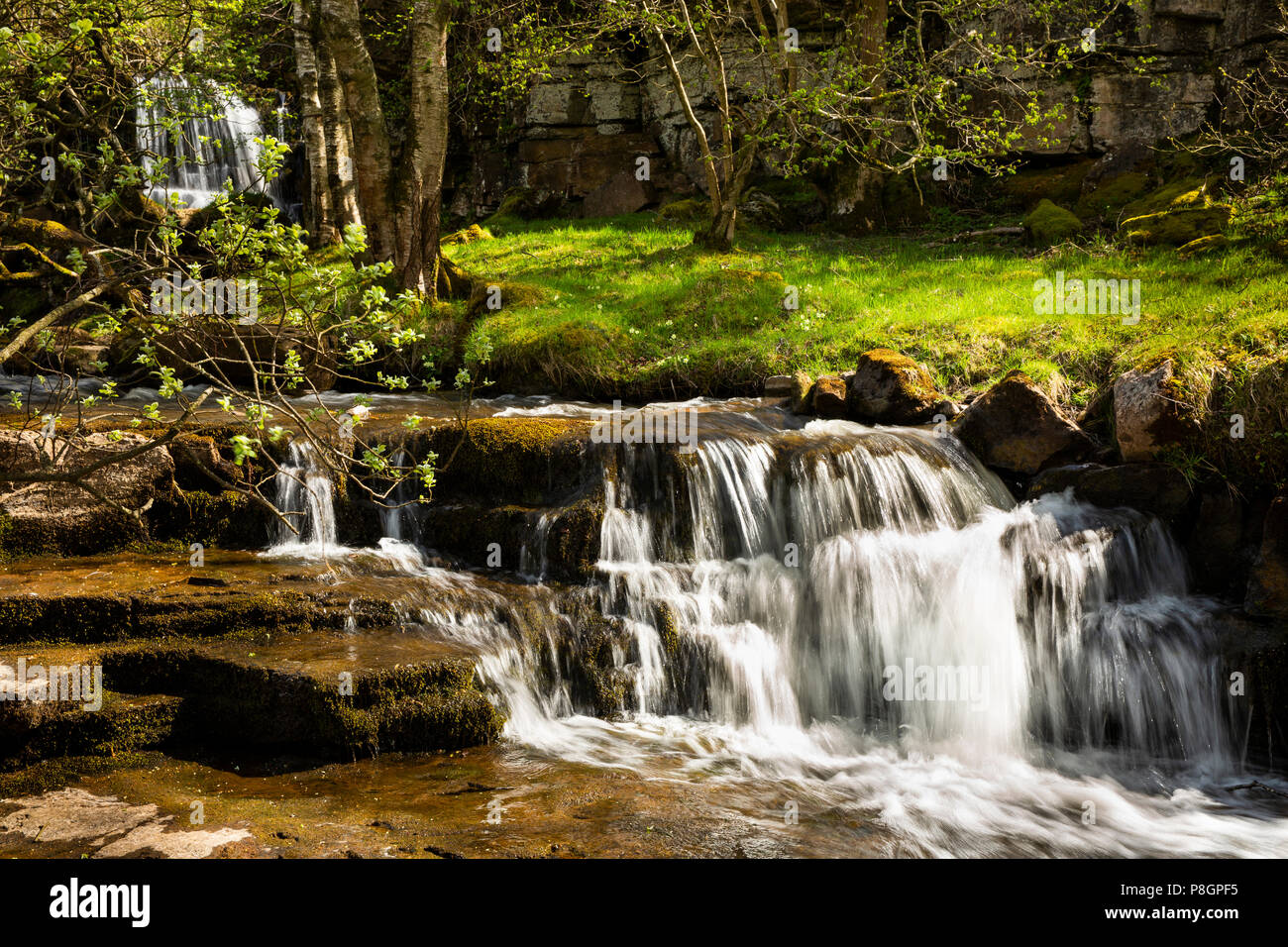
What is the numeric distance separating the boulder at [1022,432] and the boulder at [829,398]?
1535mm

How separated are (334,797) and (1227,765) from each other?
6.41 m

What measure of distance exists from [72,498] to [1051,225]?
49.0 ft

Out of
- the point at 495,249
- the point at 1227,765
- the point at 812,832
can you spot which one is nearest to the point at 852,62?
the point at 495,249

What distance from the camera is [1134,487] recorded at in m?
8.76

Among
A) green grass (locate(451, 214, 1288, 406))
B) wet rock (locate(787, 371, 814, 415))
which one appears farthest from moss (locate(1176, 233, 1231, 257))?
wet rock (locate(787, 371, 814, 415))

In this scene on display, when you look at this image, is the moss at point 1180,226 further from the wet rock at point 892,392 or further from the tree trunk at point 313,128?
the tree trunk at point 313,128

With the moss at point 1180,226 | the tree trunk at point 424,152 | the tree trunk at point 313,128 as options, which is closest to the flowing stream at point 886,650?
the tree trunk at point 424,152

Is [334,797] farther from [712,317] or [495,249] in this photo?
[495,249]

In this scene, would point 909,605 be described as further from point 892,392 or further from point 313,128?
point 313,128

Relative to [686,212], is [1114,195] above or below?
below

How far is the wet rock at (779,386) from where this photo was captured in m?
11.9

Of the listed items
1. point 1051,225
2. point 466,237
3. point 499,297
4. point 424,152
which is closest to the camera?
point 424,152

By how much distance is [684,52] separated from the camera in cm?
2247

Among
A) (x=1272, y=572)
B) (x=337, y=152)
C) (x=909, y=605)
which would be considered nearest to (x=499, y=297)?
(x=337, y=152)
